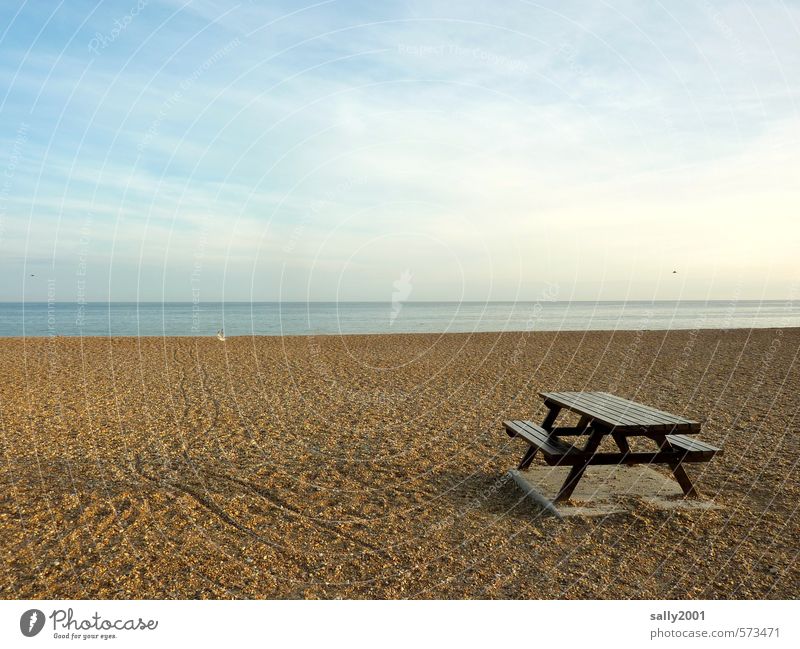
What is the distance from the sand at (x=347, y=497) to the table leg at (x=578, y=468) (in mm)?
400

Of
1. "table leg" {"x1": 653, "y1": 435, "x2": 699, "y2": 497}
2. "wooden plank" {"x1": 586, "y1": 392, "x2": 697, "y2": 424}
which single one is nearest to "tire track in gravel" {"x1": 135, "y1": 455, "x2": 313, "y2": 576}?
"wooden plank" {"x1": 586, "y1": 392, "x2": 697, "y2": 424}

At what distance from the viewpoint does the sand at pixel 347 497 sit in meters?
4.32

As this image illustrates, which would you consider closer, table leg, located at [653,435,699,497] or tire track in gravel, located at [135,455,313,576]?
tire track in gravel, located at [135,455,313,576]

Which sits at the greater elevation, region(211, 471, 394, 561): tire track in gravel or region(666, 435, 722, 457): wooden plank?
region(666, 435, 722, 457): wooden plank

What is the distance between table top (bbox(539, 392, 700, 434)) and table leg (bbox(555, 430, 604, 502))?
178mm

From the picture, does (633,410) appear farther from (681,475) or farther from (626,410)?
(681,475)

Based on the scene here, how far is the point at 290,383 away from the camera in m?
13.4

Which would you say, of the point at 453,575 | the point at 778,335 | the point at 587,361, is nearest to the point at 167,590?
the point at 453,575

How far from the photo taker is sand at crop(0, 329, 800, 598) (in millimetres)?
4324

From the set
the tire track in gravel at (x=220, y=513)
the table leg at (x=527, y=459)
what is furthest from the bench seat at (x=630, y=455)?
the tire track in gravel at (x=220, y=513)

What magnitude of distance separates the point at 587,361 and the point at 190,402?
39.5 feet

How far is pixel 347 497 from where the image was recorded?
608 cm

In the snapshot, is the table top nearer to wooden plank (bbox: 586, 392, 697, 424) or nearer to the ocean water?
wooden plank (bbox: 586, 392, 697, 424)

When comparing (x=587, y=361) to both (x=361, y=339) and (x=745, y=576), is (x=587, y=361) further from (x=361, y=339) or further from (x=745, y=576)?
(x=745, y=576)
